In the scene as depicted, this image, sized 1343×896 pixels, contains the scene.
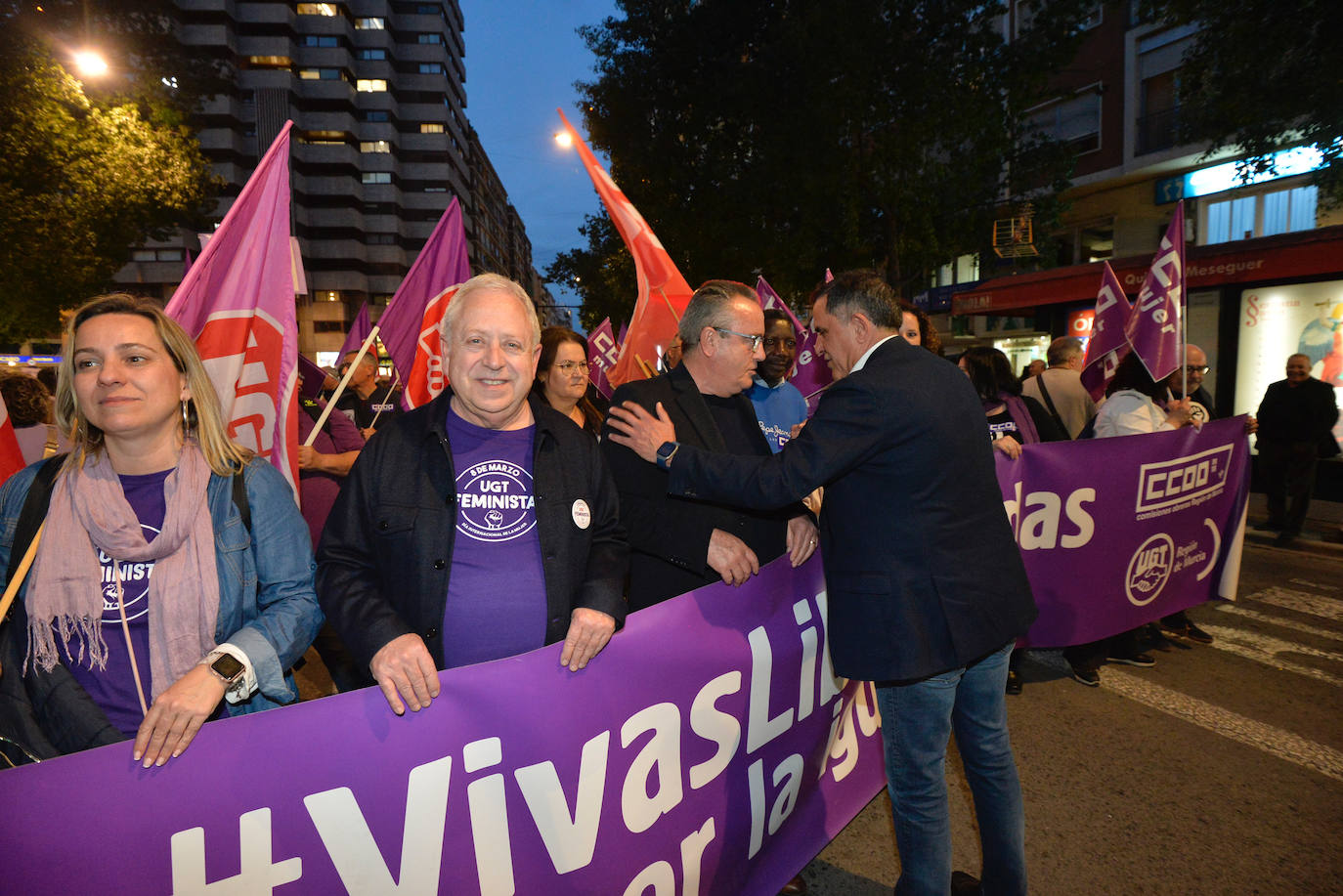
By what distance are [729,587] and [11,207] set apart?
1592 centimetres

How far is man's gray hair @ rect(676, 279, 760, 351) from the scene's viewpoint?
262 cm

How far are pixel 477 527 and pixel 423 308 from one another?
320 cm

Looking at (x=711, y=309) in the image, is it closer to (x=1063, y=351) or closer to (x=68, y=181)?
(x=1063, y=351)

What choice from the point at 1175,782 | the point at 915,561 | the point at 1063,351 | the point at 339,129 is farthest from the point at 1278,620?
the point at 339,129

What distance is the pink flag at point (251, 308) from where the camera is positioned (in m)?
2.69

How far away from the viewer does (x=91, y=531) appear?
5.86 ft

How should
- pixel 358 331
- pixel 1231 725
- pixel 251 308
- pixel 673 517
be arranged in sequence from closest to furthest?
pixel 673 517
pixel 251 308
pixel 1231 725
pixel 358 331

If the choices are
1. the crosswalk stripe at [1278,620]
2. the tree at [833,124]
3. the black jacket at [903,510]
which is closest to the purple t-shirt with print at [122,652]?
the black jacket at [903,510]

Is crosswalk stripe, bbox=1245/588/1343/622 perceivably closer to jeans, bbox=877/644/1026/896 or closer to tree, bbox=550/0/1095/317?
jeans, bbox=877/644/1026/896

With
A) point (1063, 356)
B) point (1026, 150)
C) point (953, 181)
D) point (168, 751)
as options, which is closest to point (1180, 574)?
point (1063, 356)

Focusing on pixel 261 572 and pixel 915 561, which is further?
pixel 915 561

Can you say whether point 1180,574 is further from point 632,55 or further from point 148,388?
point 632,55

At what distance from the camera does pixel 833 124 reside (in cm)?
1334

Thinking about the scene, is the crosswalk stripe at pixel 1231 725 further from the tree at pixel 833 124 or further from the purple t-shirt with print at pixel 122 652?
the tree at pixel 833 124
